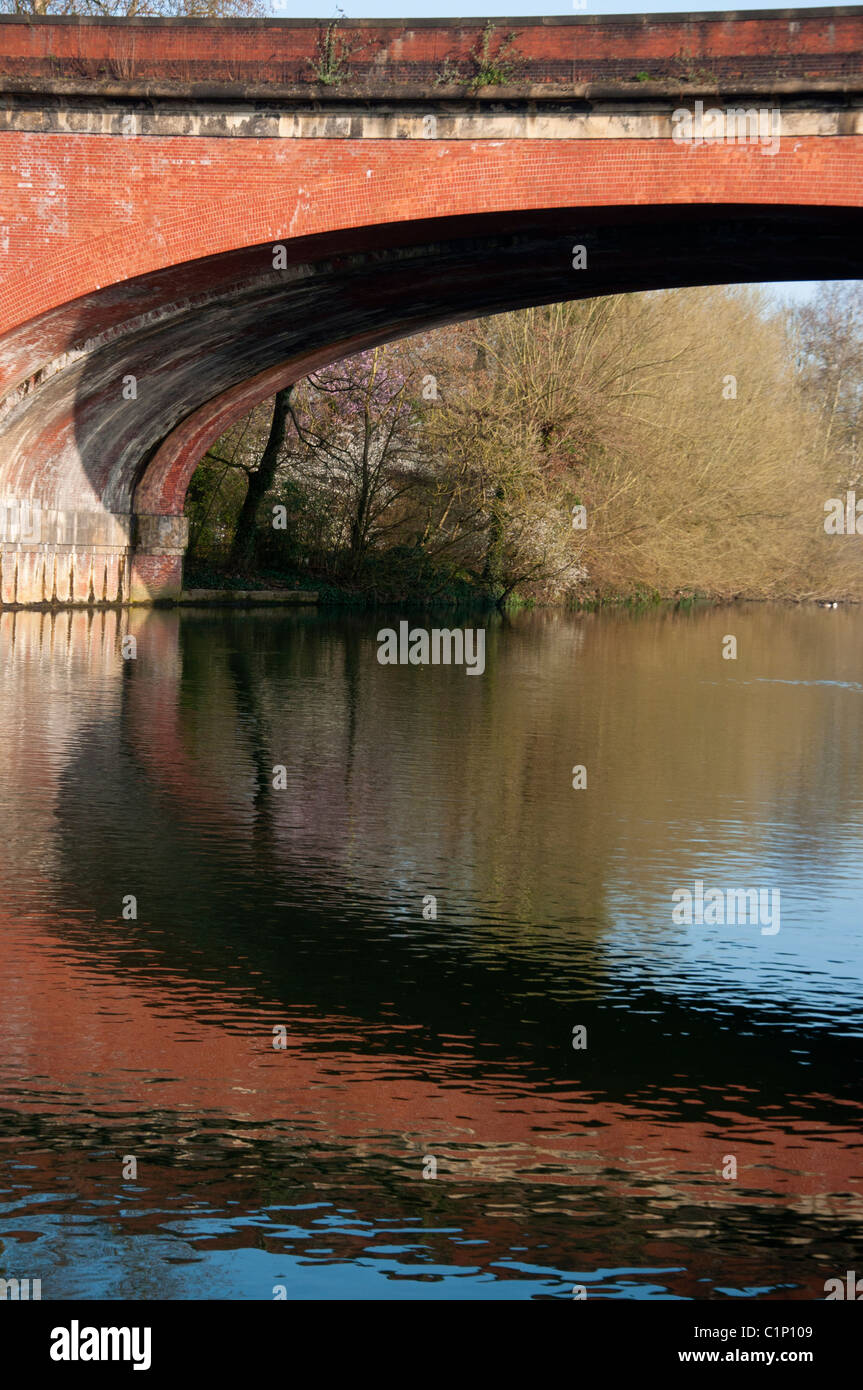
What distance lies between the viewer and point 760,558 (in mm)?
45625

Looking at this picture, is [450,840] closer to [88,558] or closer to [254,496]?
[88,558]

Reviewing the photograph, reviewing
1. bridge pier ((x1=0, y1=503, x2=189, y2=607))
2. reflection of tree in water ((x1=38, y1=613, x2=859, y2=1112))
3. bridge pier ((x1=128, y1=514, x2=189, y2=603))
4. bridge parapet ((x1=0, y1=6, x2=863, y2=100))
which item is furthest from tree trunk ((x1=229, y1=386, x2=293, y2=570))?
reflection of tree in water ((x1=38, y1=613, x2=859, y2=1112))

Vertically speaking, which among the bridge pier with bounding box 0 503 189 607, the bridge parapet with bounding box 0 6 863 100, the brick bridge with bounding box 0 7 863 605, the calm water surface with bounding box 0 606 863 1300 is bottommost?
the calm water surface with bounding box 0 606 863 1300

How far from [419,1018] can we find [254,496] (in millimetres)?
30029

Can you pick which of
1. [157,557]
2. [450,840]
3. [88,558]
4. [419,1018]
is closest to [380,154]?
[88,558]

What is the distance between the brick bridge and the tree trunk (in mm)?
12044

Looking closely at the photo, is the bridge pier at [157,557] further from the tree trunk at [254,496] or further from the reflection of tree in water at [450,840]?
the reflection of tree in water at [450,840]

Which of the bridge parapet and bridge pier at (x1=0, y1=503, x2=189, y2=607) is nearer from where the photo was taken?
the bridge parapet

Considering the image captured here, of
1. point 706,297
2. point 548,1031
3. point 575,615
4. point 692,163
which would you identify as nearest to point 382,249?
point 692,163

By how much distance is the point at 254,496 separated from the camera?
34750mm

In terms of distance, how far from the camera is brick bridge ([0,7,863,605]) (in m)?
17.7

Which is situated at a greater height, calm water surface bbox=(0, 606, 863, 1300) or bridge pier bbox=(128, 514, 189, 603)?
bridge pier bbox=(128, 514, 189, 603)

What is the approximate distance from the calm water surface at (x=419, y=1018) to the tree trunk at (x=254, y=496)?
874 inches

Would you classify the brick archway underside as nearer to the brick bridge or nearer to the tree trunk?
the brick bridge
